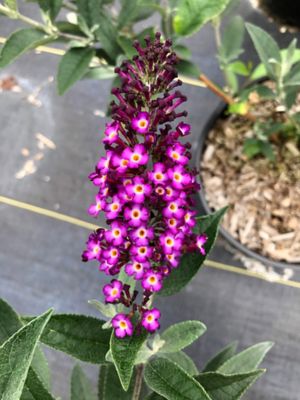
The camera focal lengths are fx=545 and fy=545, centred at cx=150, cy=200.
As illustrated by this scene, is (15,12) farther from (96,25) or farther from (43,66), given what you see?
(43,66)

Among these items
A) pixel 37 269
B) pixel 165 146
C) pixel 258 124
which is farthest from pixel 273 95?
pixel 37 269

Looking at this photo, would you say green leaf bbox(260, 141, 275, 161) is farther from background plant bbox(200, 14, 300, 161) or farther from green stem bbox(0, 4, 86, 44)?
green stem bbox(0, 4, 86, 44)

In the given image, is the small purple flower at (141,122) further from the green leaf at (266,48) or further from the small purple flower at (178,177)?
the green leaf at (266,48)

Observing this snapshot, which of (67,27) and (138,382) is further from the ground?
(67,27)

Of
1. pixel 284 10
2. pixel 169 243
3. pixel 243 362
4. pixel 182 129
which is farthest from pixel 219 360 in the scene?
pixel 284 10

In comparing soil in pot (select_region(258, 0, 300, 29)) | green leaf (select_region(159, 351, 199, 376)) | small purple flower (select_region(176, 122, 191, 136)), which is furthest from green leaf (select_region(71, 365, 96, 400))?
soil in pot (select_region(258, 0, 300, 29))

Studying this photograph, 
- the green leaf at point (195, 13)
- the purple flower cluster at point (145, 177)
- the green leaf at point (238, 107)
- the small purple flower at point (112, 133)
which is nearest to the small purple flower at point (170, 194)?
the purple flower cluster at point (145, 177)

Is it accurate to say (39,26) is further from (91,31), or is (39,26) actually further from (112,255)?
(112,255)

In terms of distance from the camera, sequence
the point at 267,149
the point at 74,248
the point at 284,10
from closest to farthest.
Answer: the point at 267,149 → the point at 74,248 → the point at 284,10
